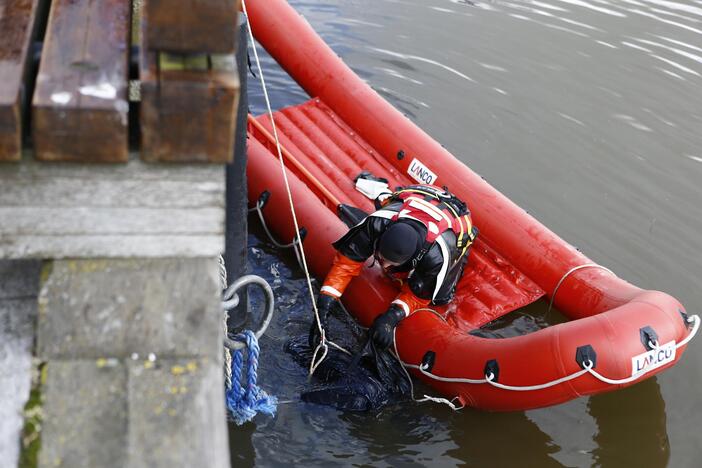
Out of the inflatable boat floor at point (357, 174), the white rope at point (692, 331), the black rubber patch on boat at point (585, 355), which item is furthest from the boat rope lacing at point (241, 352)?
the white rope at point (692, 331)

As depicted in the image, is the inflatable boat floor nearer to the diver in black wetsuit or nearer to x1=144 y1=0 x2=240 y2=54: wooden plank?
the diver in black wetsuit

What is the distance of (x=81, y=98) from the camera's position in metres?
1.51

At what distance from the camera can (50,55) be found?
163 cm

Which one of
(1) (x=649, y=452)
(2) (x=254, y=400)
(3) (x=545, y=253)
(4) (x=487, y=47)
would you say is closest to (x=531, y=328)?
(3) (x=545, y=253)

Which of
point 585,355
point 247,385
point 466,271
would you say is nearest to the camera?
point 247,385

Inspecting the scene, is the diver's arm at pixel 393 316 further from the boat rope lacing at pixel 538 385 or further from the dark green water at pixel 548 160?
the dark green water at pixel 548 160

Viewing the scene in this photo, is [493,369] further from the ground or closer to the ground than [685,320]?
closer to the ground

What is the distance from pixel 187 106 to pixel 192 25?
155 millimetres

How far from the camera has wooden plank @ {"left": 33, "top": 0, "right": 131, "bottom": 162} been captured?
4.87 ft

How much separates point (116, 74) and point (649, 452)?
13.5ft

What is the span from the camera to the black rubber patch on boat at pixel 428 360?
4.52 meters

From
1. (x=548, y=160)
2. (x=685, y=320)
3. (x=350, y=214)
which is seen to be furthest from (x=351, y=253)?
(x=548, y=160)

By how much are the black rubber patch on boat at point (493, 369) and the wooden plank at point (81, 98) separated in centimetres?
311

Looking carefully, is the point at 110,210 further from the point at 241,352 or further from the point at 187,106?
the point at 241,352
